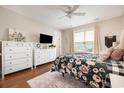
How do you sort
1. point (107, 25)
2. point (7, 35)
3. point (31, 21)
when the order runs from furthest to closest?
1. point (107, 25)
2. point (31, 21)
3. point (7, 35)

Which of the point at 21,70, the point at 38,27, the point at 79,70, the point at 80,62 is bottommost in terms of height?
the point at 21,70

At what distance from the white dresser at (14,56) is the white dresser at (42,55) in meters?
0.30

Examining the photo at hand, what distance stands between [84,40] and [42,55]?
303cm

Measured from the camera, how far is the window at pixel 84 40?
16.6 feet

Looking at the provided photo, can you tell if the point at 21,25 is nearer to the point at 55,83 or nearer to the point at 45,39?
the point at 45,39

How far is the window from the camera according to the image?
507 cm

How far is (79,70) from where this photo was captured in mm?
1803

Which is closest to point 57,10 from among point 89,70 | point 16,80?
point 89,70

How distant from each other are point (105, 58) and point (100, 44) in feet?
9.58

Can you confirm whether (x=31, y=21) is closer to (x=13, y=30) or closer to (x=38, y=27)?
(x=38, y=27)

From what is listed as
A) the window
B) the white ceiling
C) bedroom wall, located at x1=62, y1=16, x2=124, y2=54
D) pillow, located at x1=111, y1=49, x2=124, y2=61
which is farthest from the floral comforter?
the window

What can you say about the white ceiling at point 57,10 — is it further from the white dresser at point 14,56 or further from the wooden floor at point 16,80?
the wooden floor at point 16,80

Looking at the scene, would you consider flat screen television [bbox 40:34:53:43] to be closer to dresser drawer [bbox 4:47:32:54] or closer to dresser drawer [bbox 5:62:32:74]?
dresser drawer [bbox 4:47:32:54]
